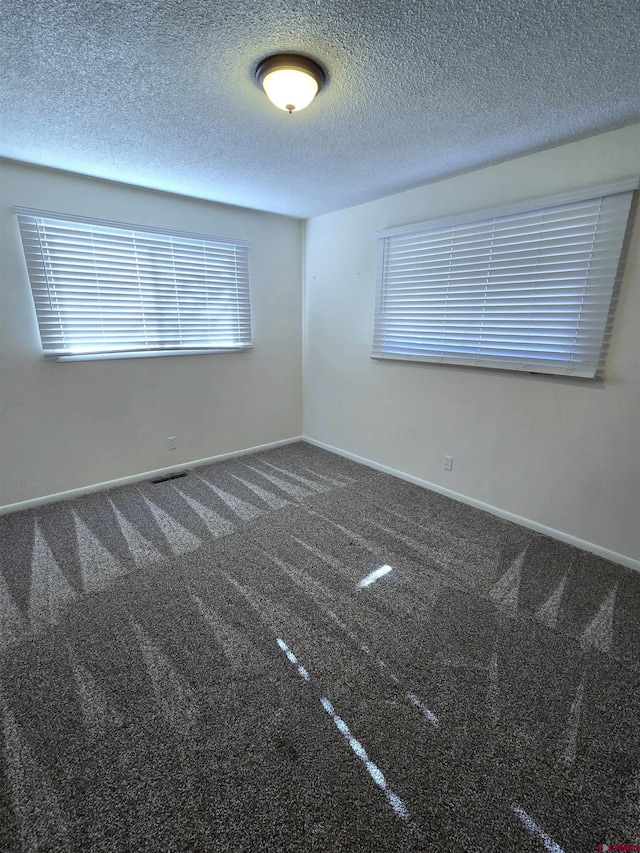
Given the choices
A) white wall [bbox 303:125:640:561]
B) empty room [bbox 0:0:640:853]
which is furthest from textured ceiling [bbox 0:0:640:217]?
white wall [bbox 303:125:640:561]

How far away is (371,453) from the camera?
378 centimetres

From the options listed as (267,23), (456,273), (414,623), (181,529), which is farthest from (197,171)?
(414,623)

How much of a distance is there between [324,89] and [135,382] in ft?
8.34

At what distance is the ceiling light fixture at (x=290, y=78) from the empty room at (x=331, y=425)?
1 centimetres

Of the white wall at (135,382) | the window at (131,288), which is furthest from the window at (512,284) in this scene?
the window at (131,288)

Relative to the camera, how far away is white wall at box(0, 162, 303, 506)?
2668 millimetres

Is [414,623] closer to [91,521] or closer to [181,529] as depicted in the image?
[181,529]

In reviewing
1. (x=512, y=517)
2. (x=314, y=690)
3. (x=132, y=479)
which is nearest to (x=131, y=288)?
A: (x=132, y=479)

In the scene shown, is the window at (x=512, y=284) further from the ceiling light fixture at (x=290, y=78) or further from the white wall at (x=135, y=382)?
the ceiling light fixture at (x=290, y=78)

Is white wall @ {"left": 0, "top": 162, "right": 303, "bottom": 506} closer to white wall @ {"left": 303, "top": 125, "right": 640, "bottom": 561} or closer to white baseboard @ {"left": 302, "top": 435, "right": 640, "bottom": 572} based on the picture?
white wall @ {"left": 303, "top": 125, "right": 640, "bottom": 561}

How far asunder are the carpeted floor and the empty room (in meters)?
0.01

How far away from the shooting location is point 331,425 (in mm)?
4172

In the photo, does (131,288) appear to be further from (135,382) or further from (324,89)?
(324,89)

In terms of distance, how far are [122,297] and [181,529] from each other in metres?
1.94
